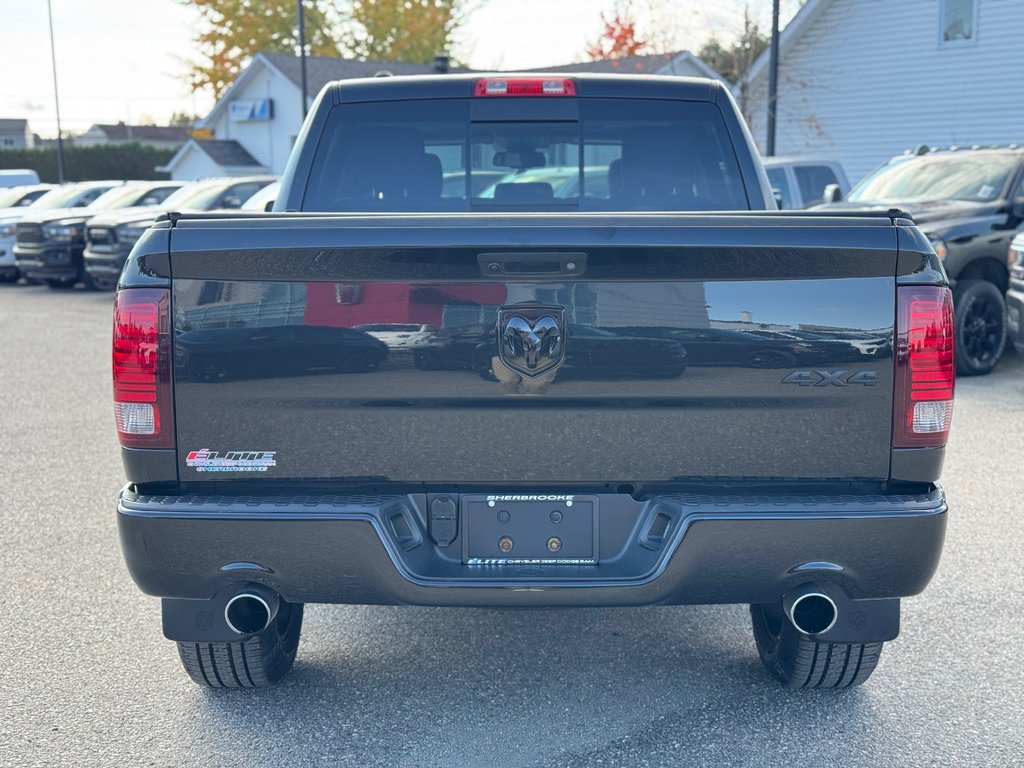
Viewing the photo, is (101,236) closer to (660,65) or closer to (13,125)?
(660,65)

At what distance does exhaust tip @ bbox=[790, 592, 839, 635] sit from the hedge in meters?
55.4

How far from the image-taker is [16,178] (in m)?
33.4

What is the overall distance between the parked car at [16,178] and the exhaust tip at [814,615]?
33512 mm

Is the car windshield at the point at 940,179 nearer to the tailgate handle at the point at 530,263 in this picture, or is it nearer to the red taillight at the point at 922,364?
the red taillight at the point at 922,364

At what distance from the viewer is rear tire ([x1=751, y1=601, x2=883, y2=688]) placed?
361 centimetres

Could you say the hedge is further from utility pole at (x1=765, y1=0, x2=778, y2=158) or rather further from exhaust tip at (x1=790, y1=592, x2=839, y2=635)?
exhaust tip at (x1=790, y1=592, x2=839, y2=635)

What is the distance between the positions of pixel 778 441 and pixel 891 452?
0.97 ft

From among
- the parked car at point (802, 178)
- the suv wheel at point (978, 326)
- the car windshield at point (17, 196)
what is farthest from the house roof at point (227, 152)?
the suv wheel at point (978, 326)

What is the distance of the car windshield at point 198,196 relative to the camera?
18.7 meters

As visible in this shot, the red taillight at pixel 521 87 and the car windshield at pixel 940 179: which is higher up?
the red taillight at pixel 521 87

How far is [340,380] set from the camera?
3.01m

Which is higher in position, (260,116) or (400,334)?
(260,116)

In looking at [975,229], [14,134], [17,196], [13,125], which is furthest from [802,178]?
[13,125]

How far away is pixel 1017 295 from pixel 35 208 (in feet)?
66.7
